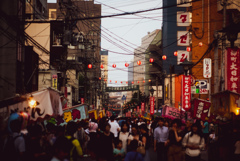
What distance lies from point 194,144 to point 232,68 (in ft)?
28.5

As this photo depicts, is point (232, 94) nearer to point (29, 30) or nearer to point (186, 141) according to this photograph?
point (186, 141)

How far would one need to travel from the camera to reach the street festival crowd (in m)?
7.38

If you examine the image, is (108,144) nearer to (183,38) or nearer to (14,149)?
(14,149)

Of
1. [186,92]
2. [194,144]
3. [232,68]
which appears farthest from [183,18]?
[194,144]

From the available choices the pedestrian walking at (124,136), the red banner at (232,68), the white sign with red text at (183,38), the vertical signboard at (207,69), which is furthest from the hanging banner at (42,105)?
the white sign with red text at (183,38)

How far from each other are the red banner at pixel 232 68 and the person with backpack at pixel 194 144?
26.7 feet

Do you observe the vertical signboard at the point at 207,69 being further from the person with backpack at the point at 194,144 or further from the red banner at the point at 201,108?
the person with backpack at the point at 194,144

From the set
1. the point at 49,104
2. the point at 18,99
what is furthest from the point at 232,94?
the point at 18,99

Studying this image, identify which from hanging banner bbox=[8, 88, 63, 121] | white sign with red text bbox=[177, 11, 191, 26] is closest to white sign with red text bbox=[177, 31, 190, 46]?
white sign with red text bbox=[177, 11, 191, 26]

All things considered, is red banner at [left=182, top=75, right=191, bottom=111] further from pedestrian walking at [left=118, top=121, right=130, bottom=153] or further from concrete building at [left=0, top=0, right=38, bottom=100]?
pedestrian walking at [left=118, top=121, right=130, bottom=153]

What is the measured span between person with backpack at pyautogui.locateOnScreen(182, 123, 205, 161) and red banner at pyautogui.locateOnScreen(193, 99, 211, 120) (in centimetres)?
1032

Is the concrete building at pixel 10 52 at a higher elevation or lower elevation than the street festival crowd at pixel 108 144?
higher

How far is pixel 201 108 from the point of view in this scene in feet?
71.6

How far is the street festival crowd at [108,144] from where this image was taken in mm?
7379
